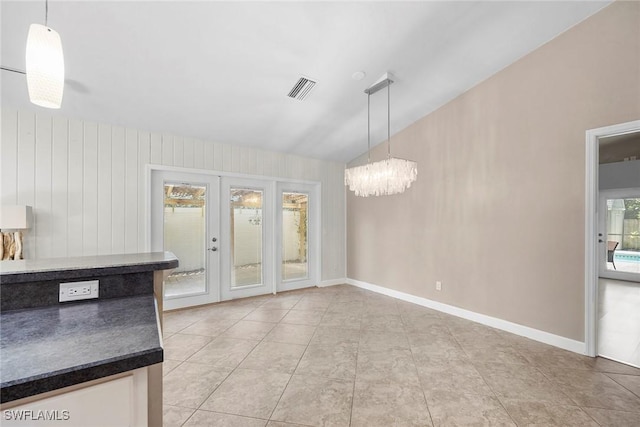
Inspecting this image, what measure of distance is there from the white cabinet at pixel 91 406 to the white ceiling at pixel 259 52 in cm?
253

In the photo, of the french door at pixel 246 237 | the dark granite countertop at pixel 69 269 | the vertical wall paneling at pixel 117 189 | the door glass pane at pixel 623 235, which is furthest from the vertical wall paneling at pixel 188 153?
the door glass pane at pixel 623 235

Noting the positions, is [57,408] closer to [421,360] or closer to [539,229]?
[421,360]

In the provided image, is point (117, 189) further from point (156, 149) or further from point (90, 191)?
point (156, 149)

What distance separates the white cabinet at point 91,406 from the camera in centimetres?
71

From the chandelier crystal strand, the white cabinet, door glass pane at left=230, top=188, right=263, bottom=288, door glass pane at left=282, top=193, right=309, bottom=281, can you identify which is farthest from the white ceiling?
the white cabinet

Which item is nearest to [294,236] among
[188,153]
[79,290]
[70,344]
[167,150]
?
[188,153]

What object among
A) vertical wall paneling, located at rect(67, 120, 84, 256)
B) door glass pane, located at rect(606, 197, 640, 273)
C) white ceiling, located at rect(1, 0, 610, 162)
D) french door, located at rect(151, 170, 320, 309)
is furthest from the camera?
door glass pane, located at rect(606, 197, 640, 273)

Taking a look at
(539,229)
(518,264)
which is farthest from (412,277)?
(539,229)

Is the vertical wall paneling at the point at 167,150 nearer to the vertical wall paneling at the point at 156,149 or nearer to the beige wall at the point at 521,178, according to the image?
the vertical wall paneling at the point at 156,149

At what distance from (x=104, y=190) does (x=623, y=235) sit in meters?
9.92

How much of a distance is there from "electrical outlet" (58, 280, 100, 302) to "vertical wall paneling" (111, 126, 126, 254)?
2.65m

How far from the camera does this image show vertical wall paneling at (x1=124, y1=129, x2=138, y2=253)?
11.9ft

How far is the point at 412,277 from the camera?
178 inches

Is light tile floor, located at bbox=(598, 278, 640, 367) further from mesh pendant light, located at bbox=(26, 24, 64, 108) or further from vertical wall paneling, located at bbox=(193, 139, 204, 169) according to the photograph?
vertical wall paneling, located at bbox=(193, 139, 204, 169)
